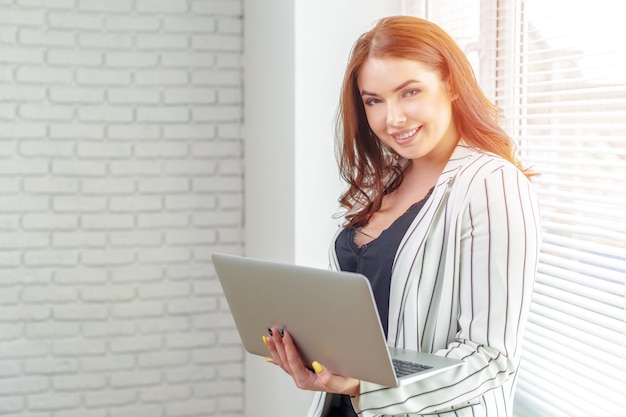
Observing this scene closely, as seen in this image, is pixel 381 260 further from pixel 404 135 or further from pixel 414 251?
pixel 404 135

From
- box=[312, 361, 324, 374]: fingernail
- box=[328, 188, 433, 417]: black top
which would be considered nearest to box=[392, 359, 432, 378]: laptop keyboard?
box=[312, 361, 324, 374]: fingernail

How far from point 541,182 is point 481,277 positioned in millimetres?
678

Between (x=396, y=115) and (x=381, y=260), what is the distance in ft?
1.09

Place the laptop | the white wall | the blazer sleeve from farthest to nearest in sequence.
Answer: the white wall → the blazer sleeve → the laptop

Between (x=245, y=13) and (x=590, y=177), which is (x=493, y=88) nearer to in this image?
(x=590, y=177)

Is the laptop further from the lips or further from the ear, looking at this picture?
the ear

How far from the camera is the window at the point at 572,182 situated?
1.71 meters

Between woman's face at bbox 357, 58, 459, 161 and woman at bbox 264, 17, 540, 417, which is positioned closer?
woman at bbox 264, 17, 540, 417

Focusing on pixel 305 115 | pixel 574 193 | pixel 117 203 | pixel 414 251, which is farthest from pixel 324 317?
pixel 117 203

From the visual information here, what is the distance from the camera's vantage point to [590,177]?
1.82 m

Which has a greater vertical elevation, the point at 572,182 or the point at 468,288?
the point at 572,182

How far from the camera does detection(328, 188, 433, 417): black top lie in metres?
1.69

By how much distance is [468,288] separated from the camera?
1474mm

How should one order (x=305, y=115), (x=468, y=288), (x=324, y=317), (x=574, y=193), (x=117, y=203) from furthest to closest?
(x=117, y=203), (x=305, y=115), (x=574, y=193), (x=468, y=288), (x=324, y=317)
